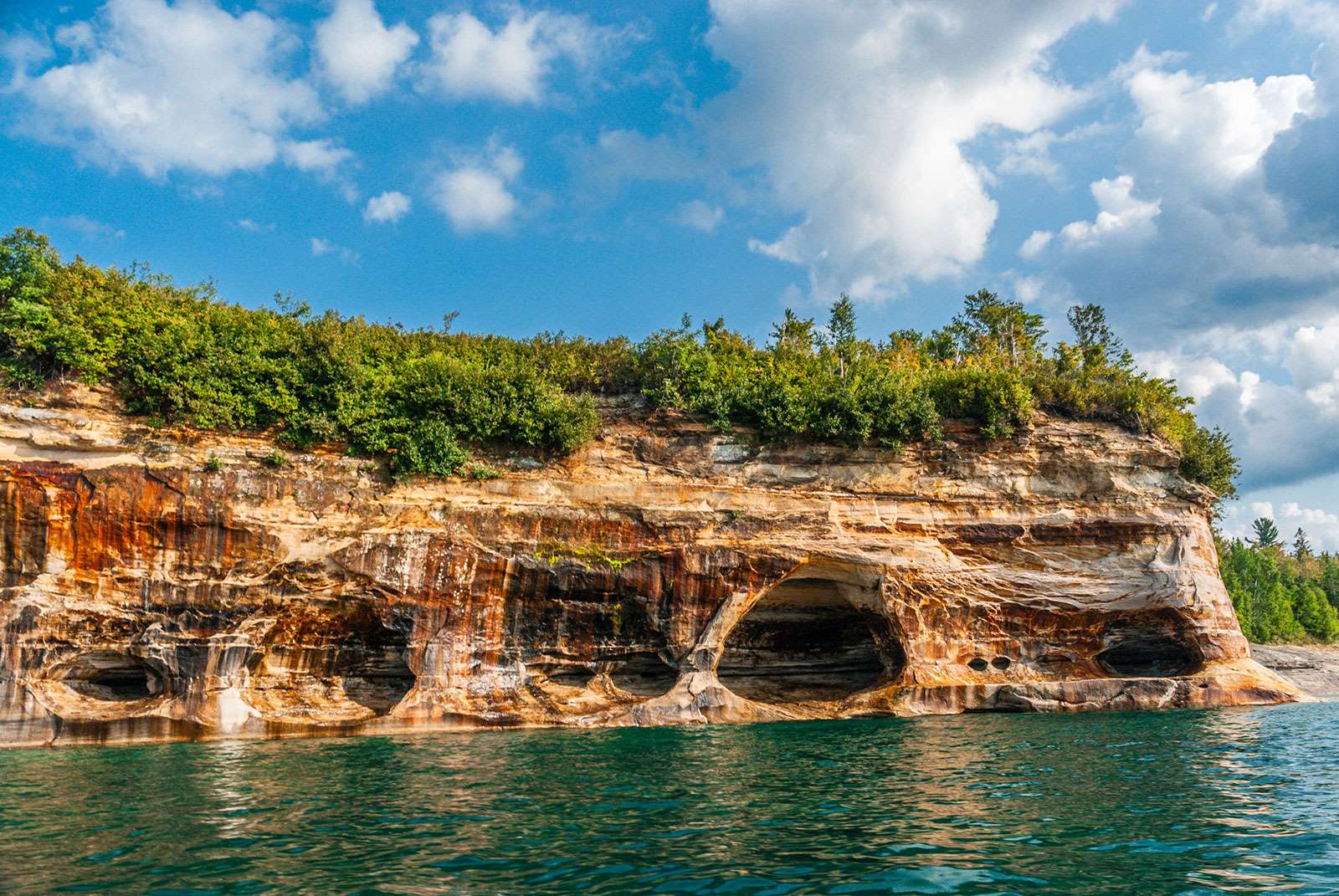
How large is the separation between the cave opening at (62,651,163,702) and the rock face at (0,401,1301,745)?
98 millimetres

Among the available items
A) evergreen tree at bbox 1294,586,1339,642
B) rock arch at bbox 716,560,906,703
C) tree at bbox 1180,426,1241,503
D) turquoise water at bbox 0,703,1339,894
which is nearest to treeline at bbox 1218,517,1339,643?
evergreen tree at bbox 1294,586,1339,642

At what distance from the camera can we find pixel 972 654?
25594mm

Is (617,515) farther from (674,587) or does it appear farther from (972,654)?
(972,654)

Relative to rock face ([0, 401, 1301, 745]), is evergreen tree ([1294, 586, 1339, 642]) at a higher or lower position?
lower

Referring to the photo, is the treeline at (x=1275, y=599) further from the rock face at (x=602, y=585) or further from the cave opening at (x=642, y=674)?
the cave opening at (x=642, y=674)

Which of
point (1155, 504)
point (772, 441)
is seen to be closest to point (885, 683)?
point (772, 441)

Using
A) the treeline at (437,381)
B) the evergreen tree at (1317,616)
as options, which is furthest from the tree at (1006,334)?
the evergreen tree at (1317,616)

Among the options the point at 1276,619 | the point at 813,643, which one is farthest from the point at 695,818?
the point at 1276,619

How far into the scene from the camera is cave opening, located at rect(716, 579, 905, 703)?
2655 cm

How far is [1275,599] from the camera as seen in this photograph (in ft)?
211

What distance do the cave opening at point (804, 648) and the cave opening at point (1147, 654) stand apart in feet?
26.8

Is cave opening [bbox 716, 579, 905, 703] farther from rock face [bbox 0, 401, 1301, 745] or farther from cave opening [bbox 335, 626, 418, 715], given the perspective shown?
cave opening [bbox 335, 626, 418, 715]

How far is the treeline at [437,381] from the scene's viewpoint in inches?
882

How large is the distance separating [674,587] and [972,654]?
1055 centimetres
